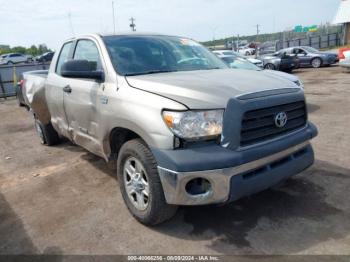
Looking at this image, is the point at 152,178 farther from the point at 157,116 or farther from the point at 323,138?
the point at 323,138

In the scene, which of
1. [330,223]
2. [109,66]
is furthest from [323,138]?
[109,66]

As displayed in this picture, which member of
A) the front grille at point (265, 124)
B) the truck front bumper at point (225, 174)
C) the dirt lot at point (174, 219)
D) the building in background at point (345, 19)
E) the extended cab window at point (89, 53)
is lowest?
the dirt lot at point (174, 219)

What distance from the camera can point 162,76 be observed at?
3332 millimetres

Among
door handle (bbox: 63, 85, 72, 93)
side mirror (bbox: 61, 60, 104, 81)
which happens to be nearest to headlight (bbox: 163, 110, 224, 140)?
side mirror (bbox: 61, 60, 104, 81)

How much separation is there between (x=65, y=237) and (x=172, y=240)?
106cm

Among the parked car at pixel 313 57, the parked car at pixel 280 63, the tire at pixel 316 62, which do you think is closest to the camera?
the parked car at pixel 280 63

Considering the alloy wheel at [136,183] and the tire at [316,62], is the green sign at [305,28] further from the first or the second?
the alloy wheel at [136,183]

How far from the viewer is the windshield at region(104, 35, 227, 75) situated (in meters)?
3.61

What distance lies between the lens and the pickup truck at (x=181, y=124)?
2.71 m

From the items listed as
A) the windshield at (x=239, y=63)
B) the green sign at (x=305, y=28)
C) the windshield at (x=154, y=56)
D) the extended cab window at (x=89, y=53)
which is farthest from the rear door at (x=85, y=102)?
the green sign at (x=305, y=28)

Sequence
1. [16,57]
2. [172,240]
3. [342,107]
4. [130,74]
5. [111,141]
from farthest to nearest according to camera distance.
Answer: [16,57] < [342,107] < [111,141] < [130,74] < [172,240]

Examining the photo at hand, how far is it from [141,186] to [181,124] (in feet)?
2.81

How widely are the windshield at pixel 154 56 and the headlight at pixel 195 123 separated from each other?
39.9 inches

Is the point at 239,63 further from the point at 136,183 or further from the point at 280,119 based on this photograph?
the point at 136,183
